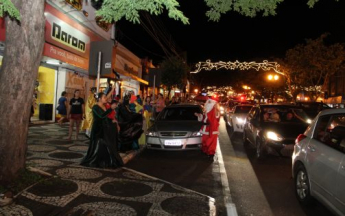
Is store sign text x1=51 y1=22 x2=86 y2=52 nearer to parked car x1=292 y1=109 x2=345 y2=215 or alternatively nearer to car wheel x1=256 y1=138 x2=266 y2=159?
car wheel x1=256 y1=138 x2=266 y2=159

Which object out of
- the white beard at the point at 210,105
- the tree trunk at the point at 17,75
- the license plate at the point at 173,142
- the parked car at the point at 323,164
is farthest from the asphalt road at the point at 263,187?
the tree trunk at the point at 17,75

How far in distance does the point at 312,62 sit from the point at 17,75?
2747 centimetres

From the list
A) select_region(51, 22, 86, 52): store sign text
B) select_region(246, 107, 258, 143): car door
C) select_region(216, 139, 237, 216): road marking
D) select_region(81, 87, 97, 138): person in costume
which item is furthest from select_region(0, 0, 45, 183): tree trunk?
select_region(51, 22, 86, 52): store sign text

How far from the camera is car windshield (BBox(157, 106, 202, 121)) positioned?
10031 millimetres

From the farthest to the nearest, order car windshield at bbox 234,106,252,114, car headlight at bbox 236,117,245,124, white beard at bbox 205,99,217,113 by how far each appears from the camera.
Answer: car windshield at bbox 234,106,252,114 < car headlight at bbox 236,117,245,124 < white beard at bbox 205,99,217,113

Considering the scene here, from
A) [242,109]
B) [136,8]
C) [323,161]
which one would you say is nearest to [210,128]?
[323,161]

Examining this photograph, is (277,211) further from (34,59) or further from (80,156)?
(80,156)

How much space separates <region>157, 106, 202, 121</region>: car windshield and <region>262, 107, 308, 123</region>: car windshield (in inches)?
84.3

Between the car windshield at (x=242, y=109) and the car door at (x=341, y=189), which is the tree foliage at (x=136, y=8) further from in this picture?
the car windshield at (x=242, y=109)

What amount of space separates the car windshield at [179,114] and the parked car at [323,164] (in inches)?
189

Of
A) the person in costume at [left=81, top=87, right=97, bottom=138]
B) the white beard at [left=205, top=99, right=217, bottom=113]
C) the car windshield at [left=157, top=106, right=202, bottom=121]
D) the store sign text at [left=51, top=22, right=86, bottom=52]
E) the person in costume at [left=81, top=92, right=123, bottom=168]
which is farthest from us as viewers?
the store sign text at [left=51, top=22, right=86, bottom=52]

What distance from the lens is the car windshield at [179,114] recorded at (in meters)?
10.0

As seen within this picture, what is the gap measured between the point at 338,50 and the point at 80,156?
25.5 metres

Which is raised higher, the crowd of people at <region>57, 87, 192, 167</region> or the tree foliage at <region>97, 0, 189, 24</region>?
the tree foliage at <region>97, 0, 189, 24</region>
